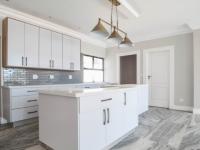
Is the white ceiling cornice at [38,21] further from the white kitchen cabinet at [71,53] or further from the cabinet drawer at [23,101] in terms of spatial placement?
the cabinet drawer at [23,101]

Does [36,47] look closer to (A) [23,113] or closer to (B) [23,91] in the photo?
(B) [23,91]

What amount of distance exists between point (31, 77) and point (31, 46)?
0.87 m

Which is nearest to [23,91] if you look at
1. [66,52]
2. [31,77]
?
[31,77]

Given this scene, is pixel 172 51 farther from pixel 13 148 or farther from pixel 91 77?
pixel 13 148

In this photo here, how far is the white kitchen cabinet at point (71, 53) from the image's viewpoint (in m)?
4.46

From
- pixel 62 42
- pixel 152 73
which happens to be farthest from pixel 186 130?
pixel 62 42

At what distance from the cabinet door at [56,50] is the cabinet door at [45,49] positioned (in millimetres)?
134

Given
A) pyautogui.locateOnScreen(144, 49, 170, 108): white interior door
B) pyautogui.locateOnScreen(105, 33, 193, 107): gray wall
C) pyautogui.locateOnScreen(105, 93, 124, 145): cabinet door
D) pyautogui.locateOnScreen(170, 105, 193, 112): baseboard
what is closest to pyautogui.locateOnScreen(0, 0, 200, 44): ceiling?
pyautogui.locateOnScreen(105, 33, 193, 107): gray wall

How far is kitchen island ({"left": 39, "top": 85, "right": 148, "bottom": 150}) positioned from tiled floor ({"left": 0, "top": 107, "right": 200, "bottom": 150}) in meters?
0.28

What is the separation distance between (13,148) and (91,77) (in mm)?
4087

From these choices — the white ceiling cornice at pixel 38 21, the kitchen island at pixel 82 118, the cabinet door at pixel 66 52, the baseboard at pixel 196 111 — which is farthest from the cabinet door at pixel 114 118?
the white ceiling cornice at pixel 38 21

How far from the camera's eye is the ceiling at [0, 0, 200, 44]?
312cm

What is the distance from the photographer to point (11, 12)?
3414 mm

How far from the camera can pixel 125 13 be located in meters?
3.45
